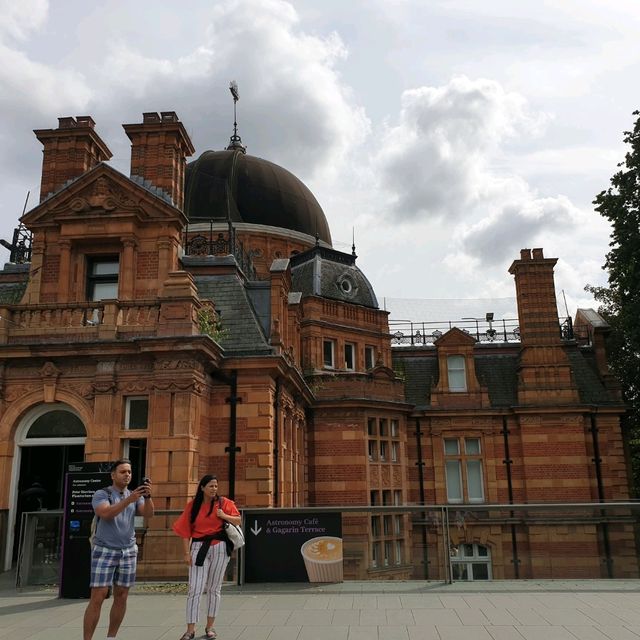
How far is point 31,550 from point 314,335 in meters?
15.9

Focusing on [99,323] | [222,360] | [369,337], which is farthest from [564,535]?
[369,337]

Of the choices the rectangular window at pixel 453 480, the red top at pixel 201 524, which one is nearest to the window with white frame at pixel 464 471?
the rectangular window at pixel 453 480

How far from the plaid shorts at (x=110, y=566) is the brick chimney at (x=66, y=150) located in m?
13.5

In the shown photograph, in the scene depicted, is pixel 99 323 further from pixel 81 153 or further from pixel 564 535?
pixel 564 535

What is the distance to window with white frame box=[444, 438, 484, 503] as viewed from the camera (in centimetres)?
2628

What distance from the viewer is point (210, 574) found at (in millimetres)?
7559

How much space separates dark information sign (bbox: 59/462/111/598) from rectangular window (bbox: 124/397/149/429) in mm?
3327

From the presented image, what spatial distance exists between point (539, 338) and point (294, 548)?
18.9 m

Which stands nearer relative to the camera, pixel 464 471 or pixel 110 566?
pixel 110 566

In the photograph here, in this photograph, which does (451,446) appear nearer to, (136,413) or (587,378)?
(587,378)

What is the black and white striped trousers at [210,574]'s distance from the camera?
7.40 metres

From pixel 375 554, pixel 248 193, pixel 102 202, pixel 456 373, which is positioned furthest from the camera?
pixel 248 193

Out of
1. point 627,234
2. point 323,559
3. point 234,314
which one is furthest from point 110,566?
point 627,234

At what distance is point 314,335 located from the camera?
2595cm
